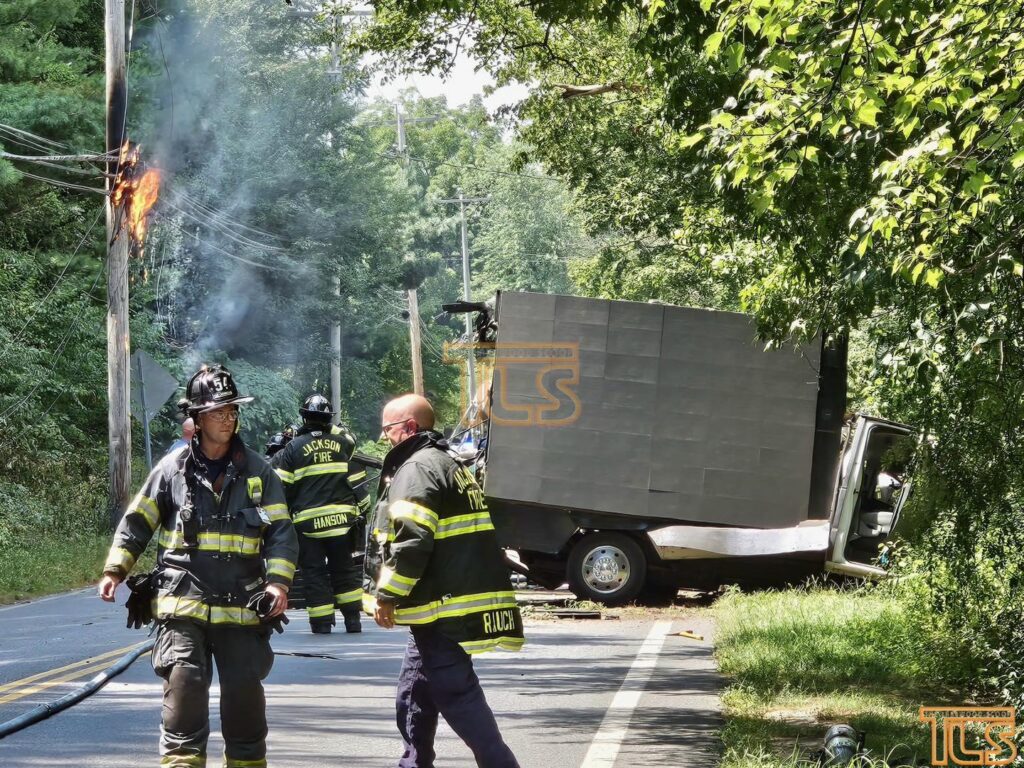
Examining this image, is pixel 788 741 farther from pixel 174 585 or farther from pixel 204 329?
pixel 204 329

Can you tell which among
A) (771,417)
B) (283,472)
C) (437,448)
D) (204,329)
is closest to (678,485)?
(771,417)

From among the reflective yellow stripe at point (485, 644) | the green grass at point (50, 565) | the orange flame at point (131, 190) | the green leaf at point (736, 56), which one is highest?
the orange flame at point (131, 190)

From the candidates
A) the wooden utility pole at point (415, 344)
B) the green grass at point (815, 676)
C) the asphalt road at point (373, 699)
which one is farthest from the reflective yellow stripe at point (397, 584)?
the wooden utility pole at point (415, 344)

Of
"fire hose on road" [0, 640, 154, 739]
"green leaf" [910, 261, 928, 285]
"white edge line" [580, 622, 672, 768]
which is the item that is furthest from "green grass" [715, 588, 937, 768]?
"fire hose on road" [0, 640, 154, 739]

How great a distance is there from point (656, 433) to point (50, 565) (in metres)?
8.53

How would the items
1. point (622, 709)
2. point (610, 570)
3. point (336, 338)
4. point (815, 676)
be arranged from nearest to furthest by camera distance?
1. point (622, 709)
2. point (815, 676)
3. point (610, 570)
4. point (336, 338)

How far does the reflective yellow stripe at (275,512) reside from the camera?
6.24 meters

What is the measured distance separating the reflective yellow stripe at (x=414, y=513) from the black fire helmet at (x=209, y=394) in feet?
2.75

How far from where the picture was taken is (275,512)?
6.27 m

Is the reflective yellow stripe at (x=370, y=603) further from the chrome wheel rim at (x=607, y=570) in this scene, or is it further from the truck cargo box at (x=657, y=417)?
the chrome wheel rim at (x=607, y=570)

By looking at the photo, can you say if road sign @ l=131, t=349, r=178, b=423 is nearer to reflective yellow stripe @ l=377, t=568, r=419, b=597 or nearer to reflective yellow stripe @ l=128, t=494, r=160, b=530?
reflective yellow stripe @ l=128, t=494, r=160, b=530

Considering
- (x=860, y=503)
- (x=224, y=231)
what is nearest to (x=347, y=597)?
(x=860, y=503)

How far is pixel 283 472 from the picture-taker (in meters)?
12.4

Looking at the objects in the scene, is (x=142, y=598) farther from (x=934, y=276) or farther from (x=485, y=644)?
(x=934, y=276)
